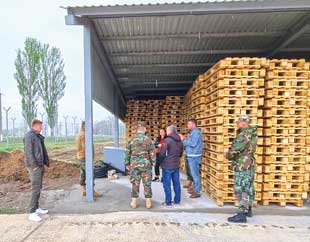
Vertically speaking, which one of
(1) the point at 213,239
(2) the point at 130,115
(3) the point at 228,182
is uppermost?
(2) the point at 130,115

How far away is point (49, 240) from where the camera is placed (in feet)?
15.4

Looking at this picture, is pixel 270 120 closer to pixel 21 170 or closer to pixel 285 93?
pixel 285 93

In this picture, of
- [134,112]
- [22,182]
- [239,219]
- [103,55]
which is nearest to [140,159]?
[239,219]

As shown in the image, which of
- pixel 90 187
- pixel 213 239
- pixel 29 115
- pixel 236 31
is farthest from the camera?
pixel 29 115

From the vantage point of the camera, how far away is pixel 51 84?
32.2m

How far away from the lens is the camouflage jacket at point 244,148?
5.39 meters

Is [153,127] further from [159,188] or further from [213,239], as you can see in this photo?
[213,239]

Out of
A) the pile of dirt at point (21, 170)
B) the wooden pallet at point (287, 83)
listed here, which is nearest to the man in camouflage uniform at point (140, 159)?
the wooden pallet at point (287, 83)

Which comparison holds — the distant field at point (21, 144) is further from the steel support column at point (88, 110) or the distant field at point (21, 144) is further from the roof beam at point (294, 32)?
the roof beam at point (294, 32)

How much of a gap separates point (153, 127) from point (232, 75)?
8.17m

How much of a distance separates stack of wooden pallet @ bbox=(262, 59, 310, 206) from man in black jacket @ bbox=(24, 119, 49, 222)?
482 cm

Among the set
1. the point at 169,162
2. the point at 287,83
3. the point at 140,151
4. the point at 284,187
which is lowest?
the point at 284,187

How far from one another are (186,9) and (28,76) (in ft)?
92.8

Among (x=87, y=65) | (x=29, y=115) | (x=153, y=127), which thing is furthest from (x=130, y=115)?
(x=29, y=115)
